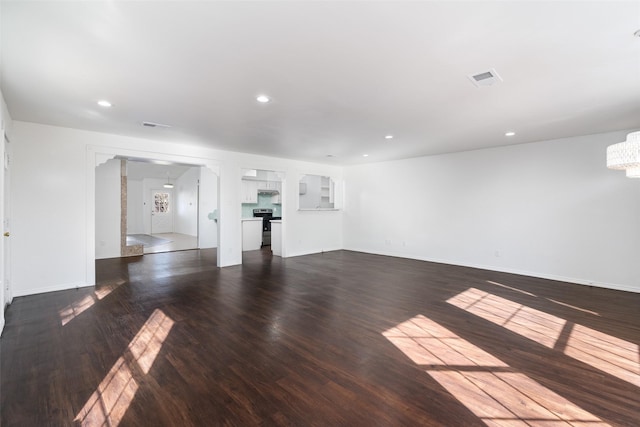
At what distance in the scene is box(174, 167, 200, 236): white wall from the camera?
11266mm

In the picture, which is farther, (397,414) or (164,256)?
(164,256)

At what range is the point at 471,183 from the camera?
612 cm

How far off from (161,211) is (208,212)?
5009mm

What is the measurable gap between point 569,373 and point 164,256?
25.8ft

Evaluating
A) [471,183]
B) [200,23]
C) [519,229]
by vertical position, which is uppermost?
[200,23]

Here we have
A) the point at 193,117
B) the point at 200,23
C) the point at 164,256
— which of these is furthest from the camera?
the point at 164,256

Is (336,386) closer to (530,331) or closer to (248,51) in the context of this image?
(530,331)

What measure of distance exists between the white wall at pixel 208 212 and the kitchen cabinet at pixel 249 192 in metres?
0.93

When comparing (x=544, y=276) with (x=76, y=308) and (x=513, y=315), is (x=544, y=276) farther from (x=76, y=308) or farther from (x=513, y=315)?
(x=76, y=308)

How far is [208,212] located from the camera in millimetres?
9273

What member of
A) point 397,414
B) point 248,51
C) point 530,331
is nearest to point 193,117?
point 248,51

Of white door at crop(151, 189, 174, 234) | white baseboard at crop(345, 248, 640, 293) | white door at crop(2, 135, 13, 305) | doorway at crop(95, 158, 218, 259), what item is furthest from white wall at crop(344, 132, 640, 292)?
white door at crop(151, 189, 174, 234)

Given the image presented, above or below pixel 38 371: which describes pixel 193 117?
above

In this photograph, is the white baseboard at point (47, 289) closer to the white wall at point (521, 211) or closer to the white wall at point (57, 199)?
the white wall at point (57, 199)
